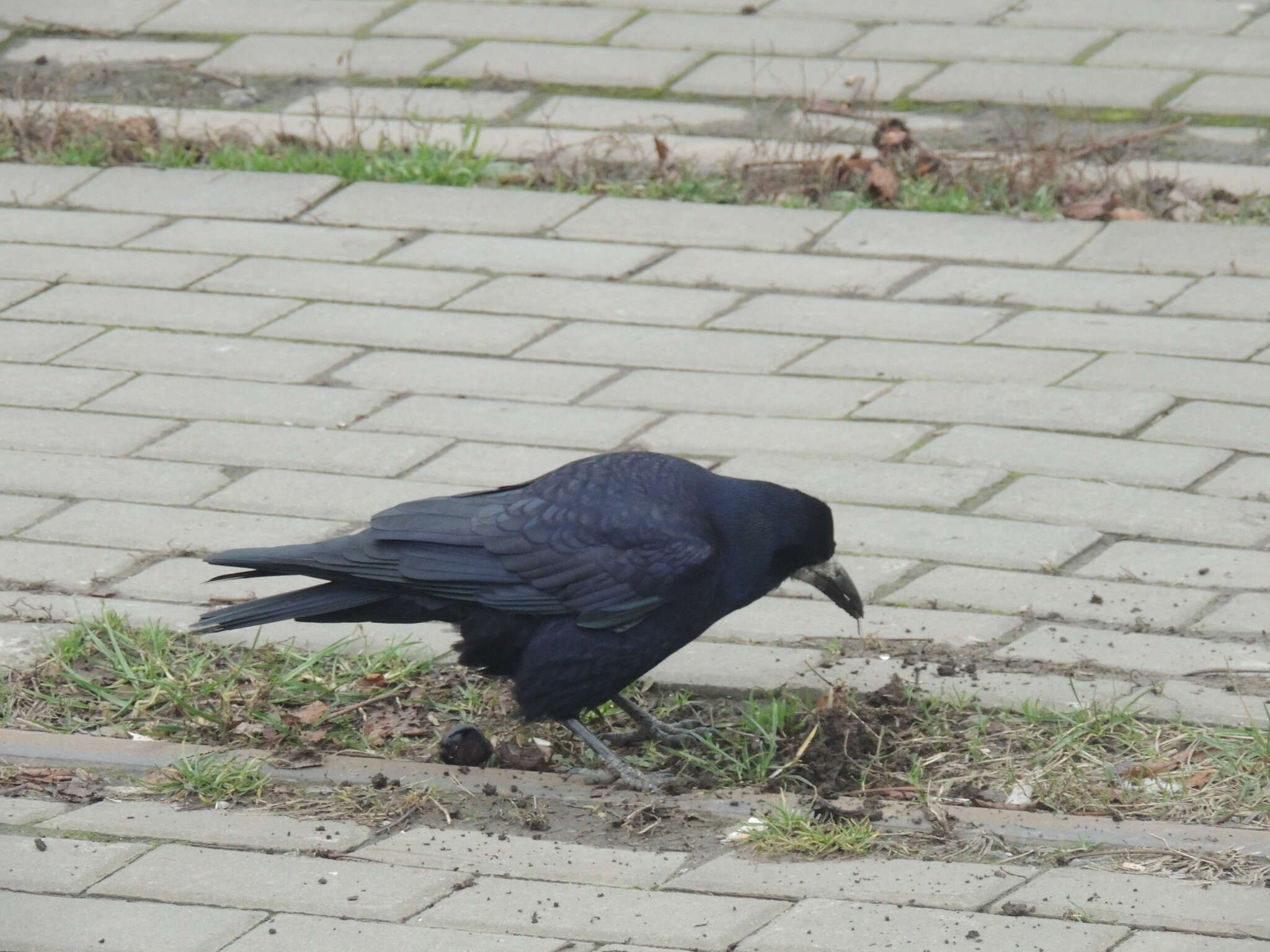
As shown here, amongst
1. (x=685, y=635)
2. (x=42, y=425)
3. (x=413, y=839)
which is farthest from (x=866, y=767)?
(x=42, y=425)

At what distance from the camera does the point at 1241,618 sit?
4469mm

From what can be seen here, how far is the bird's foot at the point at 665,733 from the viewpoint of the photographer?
13.9 feet

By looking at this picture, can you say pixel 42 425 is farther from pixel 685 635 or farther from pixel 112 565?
pixel 685 635

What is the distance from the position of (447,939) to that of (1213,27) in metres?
6.56

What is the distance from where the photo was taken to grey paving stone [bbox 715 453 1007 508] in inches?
203

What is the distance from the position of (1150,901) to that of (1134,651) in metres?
1.10

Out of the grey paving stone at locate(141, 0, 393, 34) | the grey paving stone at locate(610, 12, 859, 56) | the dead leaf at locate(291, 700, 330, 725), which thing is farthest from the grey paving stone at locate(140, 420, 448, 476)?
the grey paving stone at locate(141, 0, 393, 34)

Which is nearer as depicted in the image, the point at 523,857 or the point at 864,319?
the point at 523,857

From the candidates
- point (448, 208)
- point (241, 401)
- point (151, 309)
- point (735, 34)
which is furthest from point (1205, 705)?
Result: point (735, 34)

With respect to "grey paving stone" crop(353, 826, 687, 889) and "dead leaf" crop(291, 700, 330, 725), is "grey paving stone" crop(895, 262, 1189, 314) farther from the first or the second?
"grey paving stone" crop(353, 826, 687, 889)

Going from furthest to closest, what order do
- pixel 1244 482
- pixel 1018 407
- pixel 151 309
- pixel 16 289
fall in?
pixel 16 289
pixel 151 309
pixel 1018 407
pixel 1244 482

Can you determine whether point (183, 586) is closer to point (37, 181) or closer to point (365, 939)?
point (365, 939)

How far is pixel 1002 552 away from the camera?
4.82m

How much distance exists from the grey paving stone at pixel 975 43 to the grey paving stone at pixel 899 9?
5.1 inches
